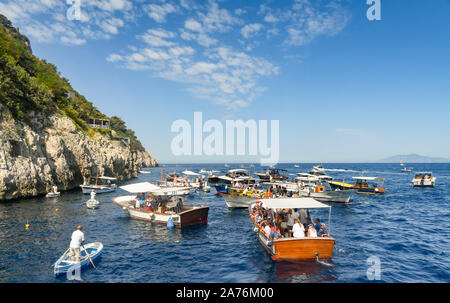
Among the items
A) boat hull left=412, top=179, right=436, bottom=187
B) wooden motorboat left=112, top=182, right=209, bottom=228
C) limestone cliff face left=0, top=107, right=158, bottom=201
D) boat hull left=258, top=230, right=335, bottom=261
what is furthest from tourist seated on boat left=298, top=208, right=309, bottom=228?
boat hull left=412, top=179, right=436, bottom=187

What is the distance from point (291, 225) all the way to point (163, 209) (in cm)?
1305

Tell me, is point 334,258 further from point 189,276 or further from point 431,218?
point 431,218

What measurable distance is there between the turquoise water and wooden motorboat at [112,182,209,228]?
87cm

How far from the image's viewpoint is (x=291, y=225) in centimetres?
1673

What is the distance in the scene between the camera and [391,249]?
17.9m

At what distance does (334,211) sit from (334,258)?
58.3 feet

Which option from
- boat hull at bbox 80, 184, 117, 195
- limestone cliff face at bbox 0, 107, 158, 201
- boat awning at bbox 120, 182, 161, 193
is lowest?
boat hull at bbox 80, 184, 117, 195

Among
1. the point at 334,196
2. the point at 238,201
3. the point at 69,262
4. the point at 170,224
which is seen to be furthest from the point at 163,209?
the point at 334,196

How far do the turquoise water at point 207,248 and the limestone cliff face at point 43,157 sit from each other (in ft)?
12.4

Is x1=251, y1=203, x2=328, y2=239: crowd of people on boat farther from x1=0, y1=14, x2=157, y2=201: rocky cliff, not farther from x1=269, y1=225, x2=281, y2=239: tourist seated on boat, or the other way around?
x1=0, y1=14, x2=157, y2=201: rocky cliff

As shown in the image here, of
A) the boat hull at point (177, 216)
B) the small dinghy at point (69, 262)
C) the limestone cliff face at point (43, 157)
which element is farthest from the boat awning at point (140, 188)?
the limestone cliff face at point (43, 157)

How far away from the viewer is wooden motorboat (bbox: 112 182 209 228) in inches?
891

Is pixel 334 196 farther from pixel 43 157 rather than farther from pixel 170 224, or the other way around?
pixel 43 157

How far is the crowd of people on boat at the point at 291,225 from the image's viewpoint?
14633 millimetres
